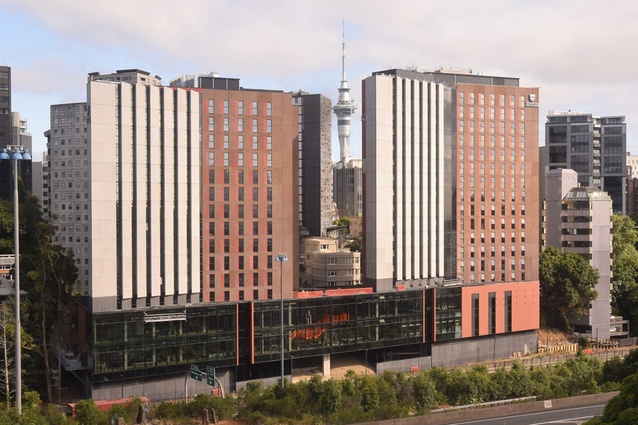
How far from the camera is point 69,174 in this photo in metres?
148

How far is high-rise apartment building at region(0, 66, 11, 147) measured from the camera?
165000 millimetres

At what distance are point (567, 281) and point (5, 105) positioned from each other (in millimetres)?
125286

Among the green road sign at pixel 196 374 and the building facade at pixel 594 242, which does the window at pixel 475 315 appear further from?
the green road sign at pixel 196 374

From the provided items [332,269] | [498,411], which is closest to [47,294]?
[498,411]

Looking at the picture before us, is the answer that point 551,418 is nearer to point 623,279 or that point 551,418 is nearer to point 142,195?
→ point 142,195

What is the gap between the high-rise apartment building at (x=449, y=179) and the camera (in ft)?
324

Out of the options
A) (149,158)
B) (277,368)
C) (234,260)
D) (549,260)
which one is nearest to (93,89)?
(149,158)

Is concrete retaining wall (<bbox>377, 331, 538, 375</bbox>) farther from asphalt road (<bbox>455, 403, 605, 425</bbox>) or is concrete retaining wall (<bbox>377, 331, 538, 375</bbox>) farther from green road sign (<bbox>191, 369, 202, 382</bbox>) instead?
green road sign (<bbox>191, 369, 202, 382</bbox>)

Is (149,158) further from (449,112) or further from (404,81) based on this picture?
(449,112)

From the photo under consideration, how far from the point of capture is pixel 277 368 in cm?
9188

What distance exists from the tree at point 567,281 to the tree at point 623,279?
12.1 m

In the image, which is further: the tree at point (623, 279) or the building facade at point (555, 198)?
the tree at point (623, 279)

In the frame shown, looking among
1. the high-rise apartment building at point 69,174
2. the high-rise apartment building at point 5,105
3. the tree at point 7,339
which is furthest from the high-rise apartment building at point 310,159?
the high-rise apartment building at point 5,105

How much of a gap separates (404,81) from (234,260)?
109ft
